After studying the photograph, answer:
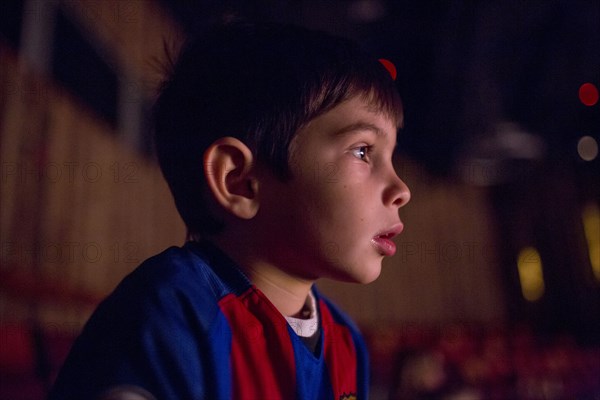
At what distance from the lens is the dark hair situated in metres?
0.56

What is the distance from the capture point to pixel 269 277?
1.83 ft

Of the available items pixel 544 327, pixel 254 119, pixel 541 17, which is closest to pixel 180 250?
pixel 254 119

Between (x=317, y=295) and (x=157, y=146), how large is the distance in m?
0.33

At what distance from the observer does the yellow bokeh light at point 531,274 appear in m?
4.75

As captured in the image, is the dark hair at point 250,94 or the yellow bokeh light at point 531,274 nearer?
the dark hair at point 250,94

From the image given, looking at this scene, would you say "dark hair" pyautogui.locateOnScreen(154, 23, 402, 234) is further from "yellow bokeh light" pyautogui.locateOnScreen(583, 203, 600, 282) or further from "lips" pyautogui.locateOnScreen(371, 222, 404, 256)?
"yellow bokeh light" pyautogui.locateOnScreen(583, 203, 600, 282)

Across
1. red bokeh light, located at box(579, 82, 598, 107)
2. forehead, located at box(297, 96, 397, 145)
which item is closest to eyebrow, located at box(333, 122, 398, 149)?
forehead, located at box(297, 96, 397, 145)

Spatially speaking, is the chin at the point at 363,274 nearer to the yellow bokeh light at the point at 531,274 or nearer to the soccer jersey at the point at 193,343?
the soccer jersey at the point at 193,343

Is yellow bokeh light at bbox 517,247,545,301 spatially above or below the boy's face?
below

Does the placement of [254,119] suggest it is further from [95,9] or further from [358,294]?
[358,294]

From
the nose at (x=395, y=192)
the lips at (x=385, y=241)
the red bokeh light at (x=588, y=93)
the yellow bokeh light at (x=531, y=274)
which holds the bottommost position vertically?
the yellow bokeh light at (x=531, y=274)

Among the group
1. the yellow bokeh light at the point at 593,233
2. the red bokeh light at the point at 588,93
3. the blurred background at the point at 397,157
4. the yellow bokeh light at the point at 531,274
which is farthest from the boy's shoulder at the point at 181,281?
the yellow bokeh light at the point at 531,274

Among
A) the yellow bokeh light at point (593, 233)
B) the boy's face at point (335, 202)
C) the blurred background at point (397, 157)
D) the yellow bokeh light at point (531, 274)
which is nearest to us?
the boy's face at point (335, 202)

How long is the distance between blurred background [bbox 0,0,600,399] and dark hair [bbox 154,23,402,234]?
0.12 meters
